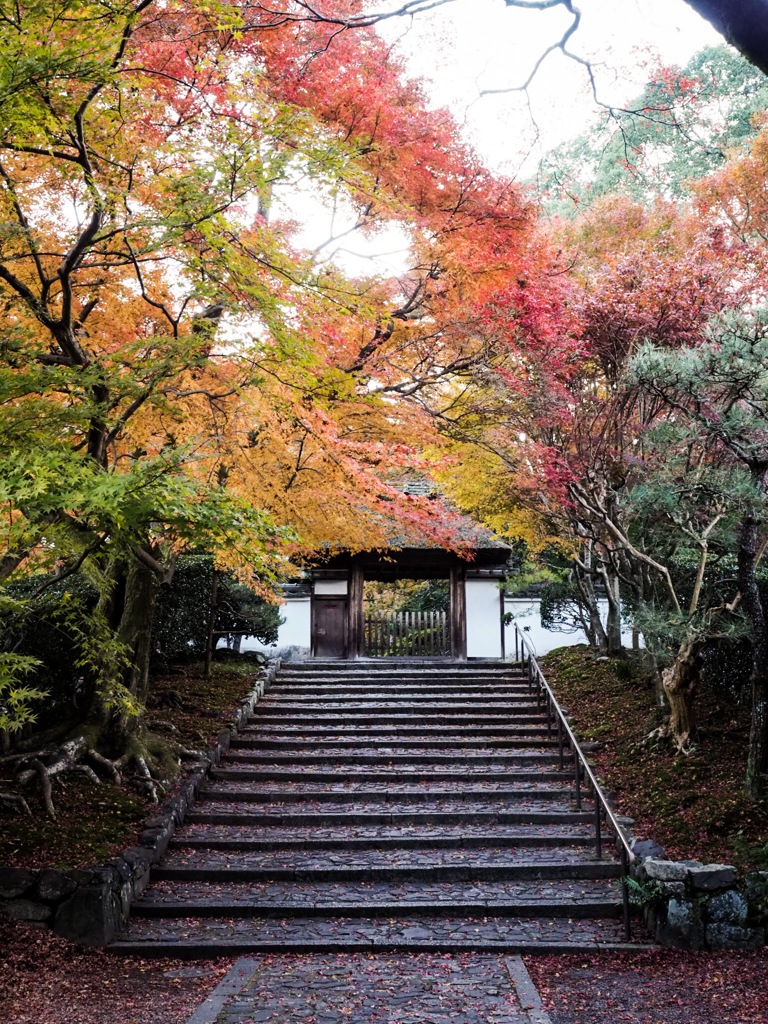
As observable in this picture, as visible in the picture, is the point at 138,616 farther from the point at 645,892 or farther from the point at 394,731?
the point at 645,892

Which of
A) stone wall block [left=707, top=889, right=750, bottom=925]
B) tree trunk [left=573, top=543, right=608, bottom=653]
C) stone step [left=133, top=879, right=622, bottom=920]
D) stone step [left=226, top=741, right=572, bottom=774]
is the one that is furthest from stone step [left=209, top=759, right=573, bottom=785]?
tree trunk [left=573, top=543, right=608, bottom=653]

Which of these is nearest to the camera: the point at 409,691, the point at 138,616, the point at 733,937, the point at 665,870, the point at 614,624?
the point at 733,937

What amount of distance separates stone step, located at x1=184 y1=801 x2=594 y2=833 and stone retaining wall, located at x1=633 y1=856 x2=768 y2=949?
308cm

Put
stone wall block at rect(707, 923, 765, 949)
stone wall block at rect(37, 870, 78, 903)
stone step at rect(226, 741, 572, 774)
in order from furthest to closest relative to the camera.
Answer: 1. stone step at rect(226, 741, 572, 774)
2. stone wall block at rect(37, 870, 78, 903)
3. stone wall block at rect(707, 923, 765, 949)

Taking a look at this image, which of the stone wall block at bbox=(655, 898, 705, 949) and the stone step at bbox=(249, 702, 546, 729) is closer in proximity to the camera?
the stone wall block at bbox=(655, 898, 705, 949)

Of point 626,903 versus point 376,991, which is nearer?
point 376,991

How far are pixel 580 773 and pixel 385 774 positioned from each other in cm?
282

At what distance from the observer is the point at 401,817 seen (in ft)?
34.1

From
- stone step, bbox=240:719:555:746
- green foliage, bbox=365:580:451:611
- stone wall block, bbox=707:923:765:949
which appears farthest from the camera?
green foliage, bbox=365:580:451:611

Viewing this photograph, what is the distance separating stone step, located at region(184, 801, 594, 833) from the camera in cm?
1029

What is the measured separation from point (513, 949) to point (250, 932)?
2.43 meters

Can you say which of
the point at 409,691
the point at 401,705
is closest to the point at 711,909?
the point at 401,705

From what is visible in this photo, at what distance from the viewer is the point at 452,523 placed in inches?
614

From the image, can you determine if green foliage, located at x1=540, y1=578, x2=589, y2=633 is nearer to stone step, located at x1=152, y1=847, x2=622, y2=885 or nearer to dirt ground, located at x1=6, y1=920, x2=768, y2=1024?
stone step, located at x1=152, y1=847, x2=622, y2=885
